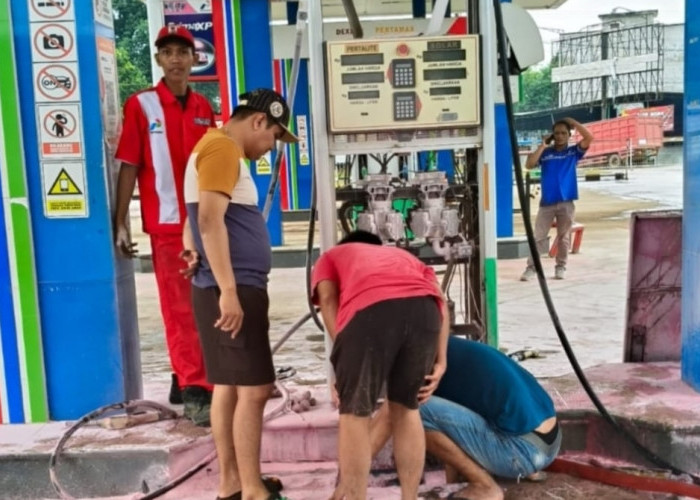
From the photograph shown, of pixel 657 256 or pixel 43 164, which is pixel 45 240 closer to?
pixel 43 164

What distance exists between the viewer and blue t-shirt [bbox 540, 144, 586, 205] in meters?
8.14

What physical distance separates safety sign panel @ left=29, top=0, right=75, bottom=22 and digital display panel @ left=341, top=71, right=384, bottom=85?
4.63ft

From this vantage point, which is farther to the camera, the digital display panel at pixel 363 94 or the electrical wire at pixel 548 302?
the digital display panel at pixel 363 94

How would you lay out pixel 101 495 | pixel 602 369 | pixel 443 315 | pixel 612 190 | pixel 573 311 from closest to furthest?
pixel 443 315
pixel 101 495
pixel 602 369
pixel 573 311
pixel 612 190

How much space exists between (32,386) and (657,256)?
370cm

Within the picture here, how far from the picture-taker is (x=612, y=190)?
24.1 meters

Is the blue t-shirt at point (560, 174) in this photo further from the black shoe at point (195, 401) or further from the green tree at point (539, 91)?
the green tree at point (539, 91)

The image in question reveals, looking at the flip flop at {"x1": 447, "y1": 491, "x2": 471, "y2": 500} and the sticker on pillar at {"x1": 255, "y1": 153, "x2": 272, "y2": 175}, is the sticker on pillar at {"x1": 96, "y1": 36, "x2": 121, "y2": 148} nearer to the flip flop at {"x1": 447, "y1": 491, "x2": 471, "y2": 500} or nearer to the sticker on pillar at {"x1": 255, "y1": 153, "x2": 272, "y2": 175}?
the flip flop at {"x1": 447, "y1": 491, "x2": 471, "y2": 500}

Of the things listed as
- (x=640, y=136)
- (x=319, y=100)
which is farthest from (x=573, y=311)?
(x=640, y=136)

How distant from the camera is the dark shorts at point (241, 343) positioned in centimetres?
312

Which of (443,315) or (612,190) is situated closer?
(443,315)

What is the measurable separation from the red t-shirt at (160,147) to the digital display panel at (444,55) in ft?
4.06

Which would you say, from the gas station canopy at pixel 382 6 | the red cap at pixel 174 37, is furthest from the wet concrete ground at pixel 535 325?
the gas station canopy at pixel 382 6

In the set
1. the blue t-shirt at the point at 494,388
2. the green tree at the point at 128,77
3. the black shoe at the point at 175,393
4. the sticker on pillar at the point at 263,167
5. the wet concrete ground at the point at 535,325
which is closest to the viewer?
the blue t-shirt at the point at 494,388
